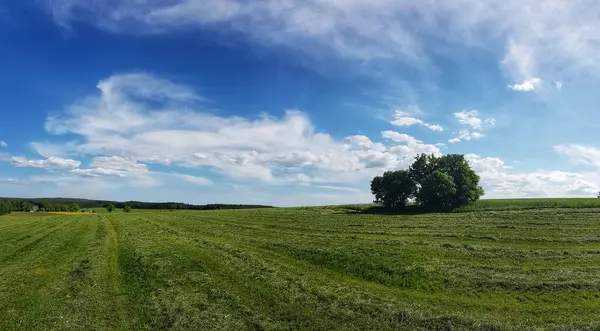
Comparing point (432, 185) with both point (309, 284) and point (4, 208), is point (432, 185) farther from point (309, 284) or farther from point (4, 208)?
point (4, 208)

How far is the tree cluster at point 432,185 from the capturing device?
75688mm

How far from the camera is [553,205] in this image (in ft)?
214

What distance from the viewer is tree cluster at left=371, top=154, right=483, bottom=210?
75688mm

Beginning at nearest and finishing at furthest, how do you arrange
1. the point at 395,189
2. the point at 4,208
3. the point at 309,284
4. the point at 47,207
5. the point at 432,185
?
the point at 309,284, the point at 432,185, the point at 395,189, the point at 4,208, the point at 47,207

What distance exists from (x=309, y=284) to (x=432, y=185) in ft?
206

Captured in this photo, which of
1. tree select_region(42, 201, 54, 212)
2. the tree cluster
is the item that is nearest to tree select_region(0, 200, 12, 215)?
tree select_region(42, 201, 54, 212)

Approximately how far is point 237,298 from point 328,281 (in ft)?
15.8

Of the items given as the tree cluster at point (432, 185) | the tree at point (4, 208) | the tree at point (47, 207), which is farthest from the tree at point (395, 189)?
the tree at point (47, 207)

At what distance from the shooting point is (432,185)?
76.0 metres

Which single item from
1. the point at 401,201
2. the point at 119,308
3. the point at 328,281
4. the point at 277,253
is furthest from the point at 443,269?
the point at 401,201

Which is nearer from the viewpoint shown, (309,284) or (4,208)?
(309,284)

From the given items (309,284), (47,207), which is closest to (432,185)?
(309,284)

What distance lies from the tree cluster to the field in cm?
4427

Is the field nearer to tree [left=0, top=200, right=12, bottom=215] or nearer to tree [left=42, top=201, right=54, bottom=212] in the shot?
tree [left=0, top=200, right=12, bottom=215]
